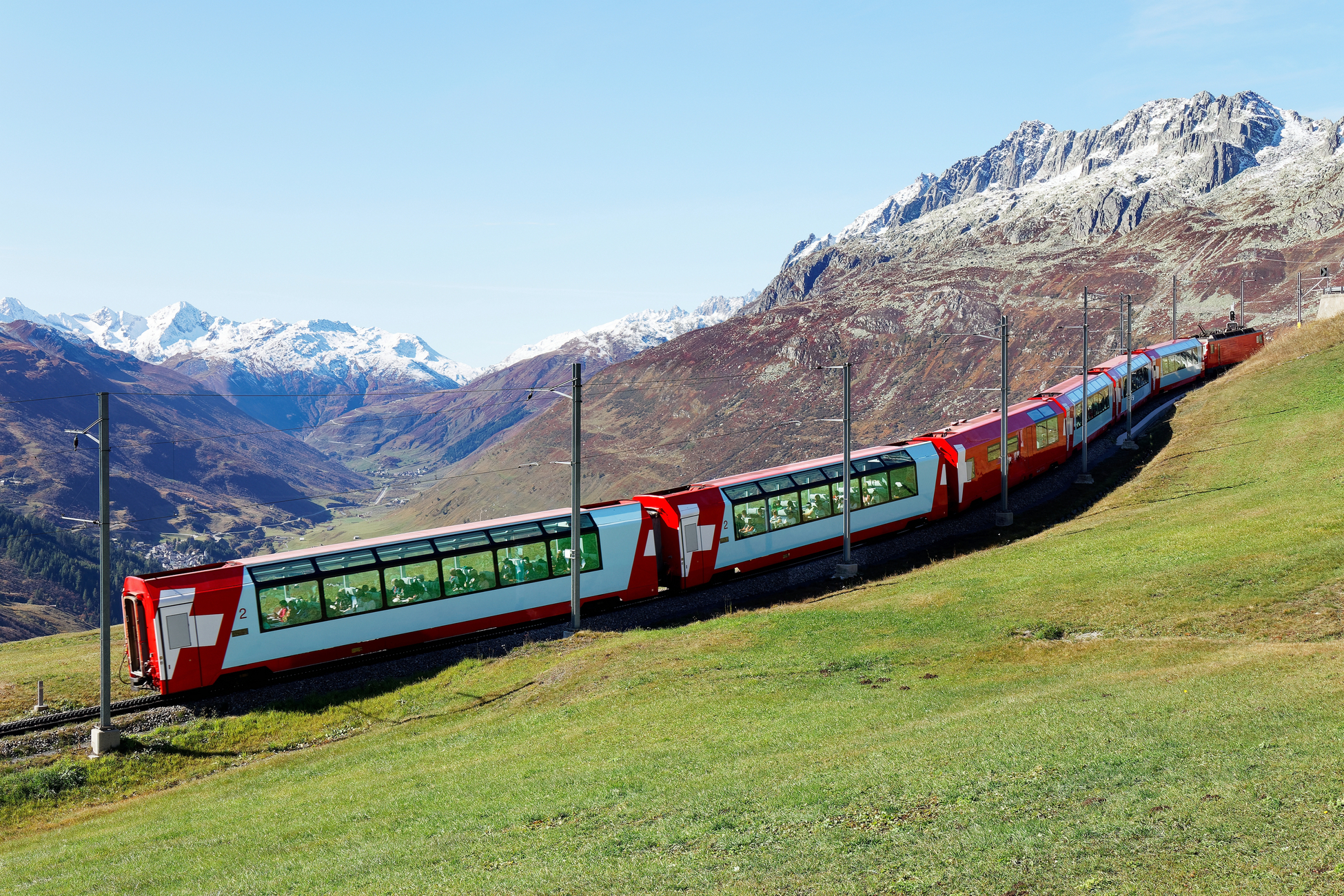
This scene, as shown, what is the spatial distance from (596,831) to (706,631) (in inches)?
589

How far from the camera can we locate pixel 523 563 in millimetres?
34062

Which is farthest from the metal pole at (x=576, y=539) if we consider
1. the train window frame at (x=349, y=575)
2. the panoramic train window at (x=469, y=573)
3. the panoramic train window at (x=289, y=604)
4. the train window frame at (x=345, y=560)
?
the panoramic train window at (x=289, y=604)

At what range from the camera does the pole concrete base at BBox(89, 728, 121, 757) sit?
86.4 ft

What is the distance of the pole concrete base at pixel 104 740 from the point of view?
2634cm

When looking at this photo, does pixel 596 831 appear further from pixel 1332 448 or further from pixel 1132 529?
pixel 1332 448

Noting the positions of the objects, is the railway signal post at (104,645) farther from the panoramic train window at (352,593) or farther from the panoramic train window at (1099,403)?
the panoramic train window at (1099,403)

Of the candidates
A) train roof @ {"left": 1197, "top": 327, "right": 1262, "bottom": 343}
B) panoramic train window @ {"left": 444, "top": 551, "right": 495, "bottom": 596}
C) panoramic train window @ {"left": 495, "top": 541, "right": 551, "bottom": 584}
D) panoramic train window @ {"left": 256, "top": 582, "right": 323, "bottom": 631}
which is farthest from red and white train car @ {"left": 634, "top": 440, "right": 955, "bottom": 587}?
train roof @ {"left": 1197, "top": 327, "right": 1262, "bottom": 343}

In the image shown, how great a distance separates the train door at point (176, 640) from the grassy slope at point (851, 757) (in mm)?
2121

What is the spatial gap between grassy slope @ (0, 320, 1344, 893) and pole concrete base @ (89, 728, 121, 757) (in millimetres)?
769

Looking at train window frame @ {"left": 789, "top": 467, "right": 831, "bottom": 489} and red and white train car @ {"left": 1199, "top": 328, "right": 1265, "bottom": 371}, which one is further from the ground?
red and white train car @ {"left": 1199, "top": 328, "right": 1265, "bottom": 371}

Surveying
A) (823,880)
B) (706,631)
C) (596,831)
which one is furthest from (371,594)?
(823,880)

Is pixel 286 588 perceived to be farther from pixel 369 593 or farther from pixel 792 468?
pixel 792 468

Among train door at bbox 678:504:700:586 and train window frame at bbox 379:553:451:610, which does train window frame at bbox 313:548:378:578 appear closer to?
train window frame at bbox 379:553:451:610

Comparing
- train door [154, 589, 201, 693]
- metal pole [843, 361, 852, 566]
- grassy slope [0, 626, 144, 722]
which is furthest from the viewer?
metal pole [843, 361, 852, 566]
